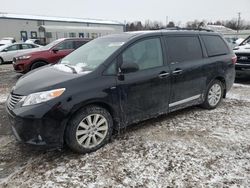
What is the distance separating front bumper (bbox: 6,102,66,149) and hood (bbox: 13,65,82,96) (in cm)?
35

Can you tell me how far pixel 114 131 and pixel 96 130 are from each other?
0.57 meters

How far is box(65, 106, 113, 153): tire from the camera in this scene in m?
3.39

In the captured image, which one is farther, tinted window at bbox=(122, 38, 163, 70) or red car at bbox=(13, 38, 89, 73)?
red car at bbox=(13, 38, 89, 73)

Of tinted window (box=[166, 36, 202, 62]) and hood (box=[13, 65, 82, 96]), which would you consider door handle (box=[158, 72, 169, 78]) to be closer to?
tinted window (box=[166, 36, 202, 62])

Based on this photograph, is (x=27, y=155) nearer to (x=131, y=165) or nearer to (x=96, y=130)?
(x=96, y=130)

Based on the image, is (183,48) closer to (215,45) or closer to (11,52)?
(215,45)

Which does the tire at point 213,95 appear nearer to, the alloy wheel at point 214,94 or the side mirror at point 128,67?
the alloy wheel at point 214,94

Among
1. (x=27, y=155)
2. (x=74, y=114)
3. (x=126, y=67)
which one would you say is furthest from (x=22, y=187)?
(x=126, y=67)

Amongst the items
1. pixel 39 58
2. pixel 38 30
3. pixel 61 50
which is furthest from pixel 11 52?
pixel 38 30

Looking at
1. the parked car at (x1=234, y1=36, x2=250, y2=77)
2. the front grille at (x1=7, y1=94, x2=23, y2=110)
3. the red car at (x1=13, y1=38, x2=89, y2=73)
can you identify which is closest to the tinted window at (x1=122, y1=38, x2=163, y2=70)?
the front grille at (x1=7, y1=94, x2=23, y2=110)

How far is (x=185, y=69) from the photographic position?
4609mm

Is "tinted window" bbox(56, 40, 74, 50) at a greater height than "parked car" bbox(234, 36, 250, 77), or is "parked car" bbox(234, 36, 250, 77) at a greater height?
"tinted window" bbox(56, 40, 74, 50)

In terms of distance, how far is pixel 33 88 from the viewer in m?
3.37

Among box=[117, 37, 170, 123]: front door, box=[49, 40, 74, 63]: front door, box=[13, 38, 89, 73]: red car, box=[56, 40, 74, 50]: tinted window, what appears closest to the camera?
box=[117, 37, 170, 123]: front door
